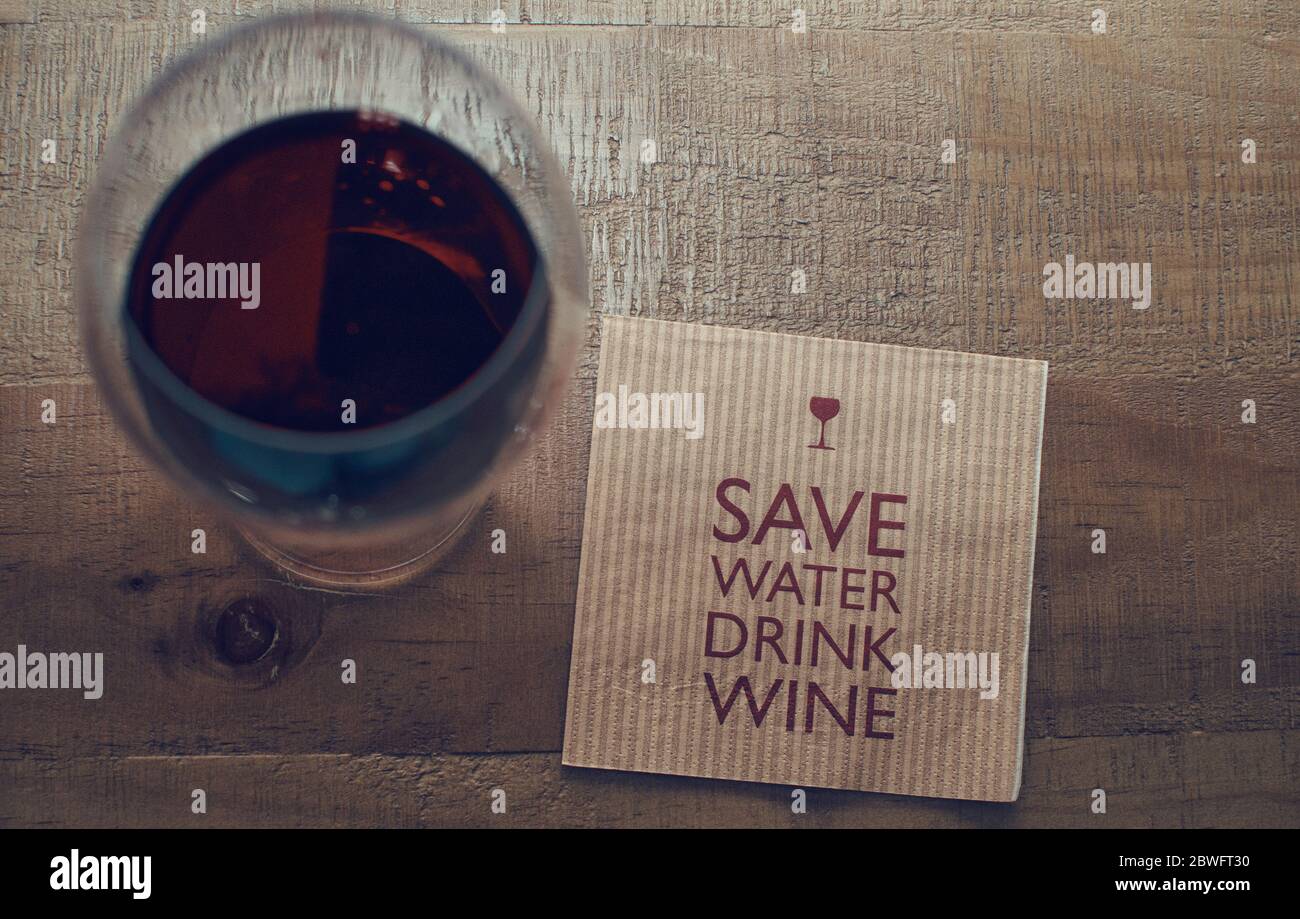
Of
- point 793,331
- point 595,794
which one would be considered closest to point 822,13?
point 793,331

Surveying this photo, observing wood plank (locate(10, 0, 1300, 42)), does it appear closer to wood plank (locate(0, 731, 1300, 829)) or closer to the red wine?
the red wine

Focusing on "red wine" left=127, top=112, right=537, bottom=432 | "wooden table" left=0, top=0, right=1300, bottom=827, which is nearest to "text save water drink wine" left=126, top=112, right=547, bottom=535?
"red wine" left=127, top=112, right=537, bottom=432

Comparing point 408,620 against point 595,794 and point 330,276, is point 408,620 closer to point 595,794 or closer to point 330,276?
point 595,794

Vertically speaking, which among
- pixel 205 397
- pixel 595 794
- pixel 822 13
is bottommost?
pixel 595 794

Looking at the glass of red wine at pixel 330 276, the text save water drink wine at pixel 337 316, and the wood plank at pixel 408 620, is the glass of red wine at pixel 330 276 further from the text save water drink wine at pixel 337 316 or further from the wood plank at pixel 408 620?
the wood plank at pixel 408 620

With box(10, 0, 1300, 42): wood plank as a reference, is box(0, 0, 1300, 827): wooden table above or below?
below

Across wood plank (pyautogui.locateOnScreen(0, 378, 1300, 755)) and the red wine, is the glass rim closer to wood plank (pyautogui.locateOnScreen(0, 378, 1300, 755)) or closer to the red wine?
the red wine

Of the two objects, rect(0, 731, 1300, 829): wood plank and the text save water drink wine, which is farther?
rect(0, 731, 1300, 829): wood plank

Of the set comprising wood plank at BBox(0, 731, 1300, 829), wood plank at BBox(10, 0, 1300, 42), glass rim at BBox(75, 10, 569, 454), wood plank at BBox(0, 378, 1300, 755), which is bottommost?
wood plank at BBox(0, 731, 1300, 829)
